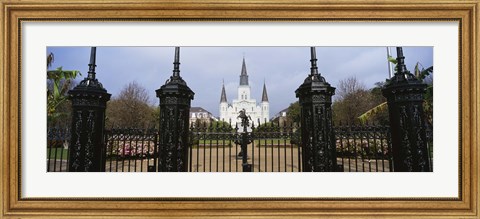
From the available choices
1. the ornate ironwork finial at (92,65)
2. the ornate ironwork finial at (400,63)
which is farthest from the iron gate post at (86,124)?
the ornate ironwork finial at (400,63)

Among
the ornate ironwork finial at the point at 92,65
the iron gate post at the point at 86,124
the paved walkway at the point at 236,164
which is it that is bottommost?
the paved walkway at the point at 236,164

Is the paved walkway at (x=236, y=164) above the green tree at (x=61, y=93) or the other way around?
the other way around

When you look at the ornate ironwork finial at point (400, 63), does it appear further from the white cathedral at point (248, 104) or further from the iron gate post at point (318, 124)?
the white cathedral at point (248, 104)

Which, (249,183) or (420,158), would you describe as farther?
(420,158)

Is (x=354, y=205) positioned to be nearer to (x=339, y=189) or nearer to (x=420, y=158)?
(x=339, y=189)

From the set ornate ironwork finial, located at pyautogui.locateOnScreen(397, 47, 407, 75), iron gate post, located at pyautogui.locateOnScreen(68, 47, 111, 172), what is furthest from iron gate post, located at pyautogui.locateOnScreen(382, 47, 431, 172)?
iron gate post, located at pyautogui.locateOnScreen(68, 47, 111, 172)

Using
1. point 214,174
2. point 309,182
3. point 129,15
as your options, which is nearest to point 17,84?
point 129,15

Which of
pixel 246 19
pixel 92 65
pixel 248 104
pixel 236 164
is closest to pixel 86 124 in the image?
pixel 92 65

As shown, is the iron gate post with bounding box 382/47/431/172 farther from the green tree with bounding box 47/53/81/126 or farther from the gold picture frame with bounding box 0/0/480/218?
the green tree with bounding box 47/53/81/126
